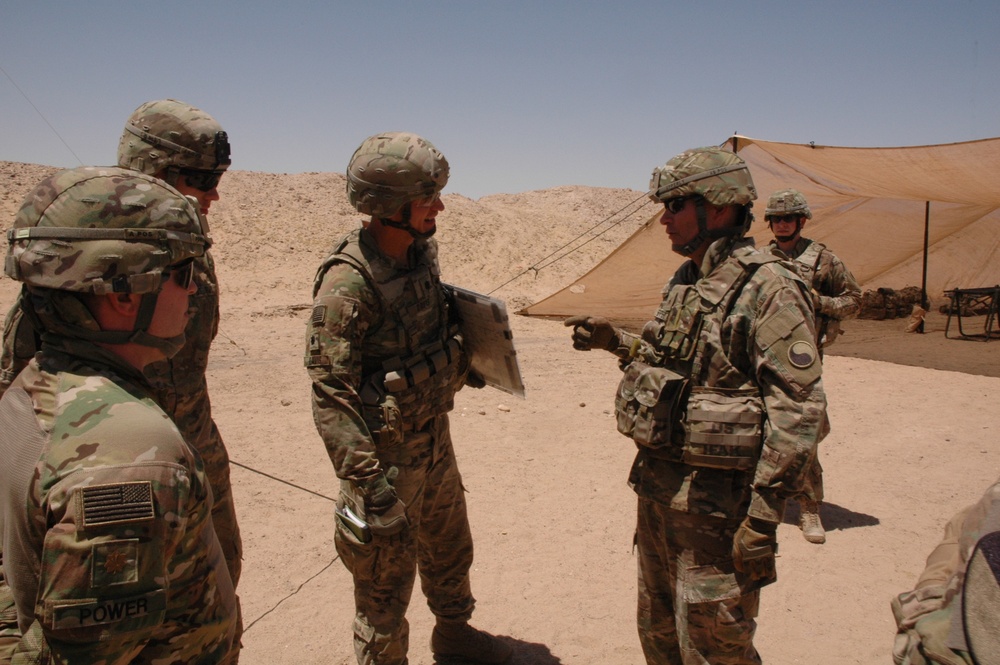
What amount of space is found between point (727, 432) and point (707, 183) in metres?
1.03

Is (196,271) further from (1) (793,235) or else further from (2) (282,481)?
(1) (793,235)

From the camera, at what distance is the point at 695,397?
290 cm

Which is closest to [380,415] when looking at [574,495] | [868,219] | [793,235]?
[574,495]

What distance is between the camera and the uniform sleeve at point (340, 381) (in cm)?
282

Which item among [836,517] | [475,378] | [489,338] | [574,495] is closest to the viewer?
[489,338]

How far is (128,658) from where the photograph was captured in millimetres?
1478

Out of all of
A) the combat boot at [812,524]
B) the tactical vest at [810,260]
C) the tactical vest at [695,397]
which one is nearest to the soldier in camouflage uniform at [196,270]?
the tactical vest at [695,397]

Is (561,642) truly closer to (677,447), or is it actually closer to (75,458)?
(677,447)

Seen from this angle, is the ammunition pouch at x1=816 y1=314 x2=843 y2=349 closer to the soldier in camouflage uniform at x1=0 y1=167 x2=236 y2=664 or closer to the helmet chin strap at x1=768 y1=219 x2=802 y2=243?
the helmet chin strap at x1=768 y1=219 x2=802 y2=243

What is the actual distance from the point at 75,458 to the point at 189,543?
39 centimetres

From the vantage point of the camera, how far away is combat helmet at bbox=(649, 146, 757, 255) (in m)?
2.99

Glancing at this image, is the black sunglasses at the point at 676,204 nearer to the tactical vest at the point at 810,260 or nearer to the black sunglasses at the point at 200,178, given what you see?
the black sunglasses at the point at 200,178

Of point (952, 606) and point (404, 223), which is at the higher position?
point (404, 223)

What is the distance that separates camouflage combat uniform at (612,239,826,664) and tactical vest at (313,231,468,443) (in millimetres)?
907
